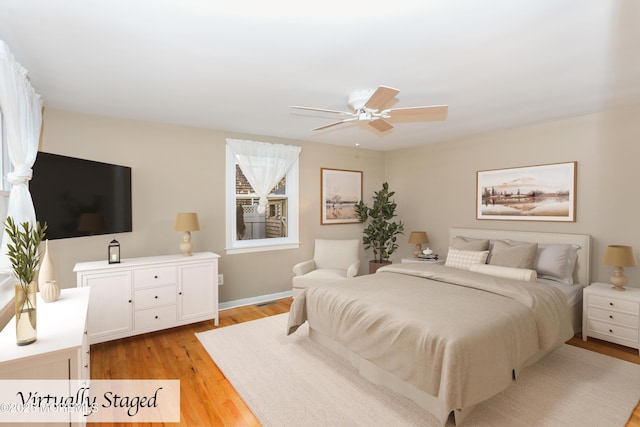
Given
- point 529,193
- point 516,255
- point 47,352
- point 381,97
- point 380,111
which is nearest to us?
point 47,352

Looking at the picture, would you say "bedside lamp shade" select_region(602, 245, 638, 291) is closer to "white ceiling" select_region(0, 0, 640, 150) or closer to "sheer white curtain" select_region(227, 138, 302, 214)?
"white ceiling" select_region(0, 0, 640, 150)

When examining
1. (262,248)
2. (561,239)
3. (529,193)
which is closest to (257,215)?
(262,248)

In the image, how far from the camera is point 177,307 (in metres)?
3.51

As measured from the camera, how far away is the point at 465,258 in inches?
152

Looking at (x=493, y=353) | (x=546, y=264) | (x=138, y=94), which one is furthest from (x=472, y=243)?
(x=138, y=94)

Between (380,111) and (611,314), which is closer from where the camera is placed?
(380,111)

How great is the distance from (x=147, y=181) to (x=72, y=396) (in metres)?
2.70

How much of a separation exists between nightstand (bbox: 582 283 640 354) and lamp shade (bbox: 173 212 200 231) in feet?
13.8

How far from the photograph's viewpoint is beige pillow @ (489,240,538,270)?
139 inches

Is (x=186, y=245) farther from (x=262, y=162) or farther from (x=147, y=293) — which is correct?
(x=262, y=162)

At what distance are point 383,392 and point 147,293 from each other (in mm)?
2511

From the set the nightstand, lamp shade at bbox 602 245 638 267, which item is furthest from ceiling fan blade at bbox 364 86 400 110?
the nightstand

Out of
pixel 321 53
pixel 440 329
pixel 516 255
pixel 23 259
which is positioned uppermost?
pixel 321 53

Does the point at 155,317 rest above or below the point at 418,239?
below
